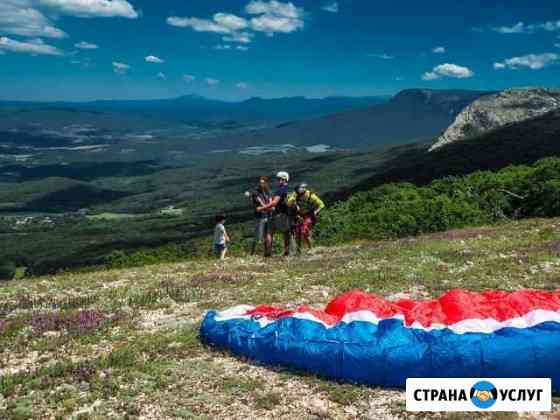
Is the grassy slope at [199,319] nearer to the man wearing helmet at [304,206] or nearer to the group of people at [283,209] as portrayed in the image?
the group of people at [283,209]

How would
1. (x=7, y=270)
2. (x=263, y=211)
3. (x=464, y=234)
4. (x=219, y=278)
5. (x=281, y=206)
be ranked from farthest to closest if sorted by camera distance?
(x=7, y=270), (x=464, y=234), (x=263, y=211), (x=281, y=206), (x=219, y=278)

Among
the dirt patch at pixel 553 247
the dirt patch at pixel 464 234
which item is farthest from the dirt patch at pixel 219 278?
the dirt patch at pixel 553 247

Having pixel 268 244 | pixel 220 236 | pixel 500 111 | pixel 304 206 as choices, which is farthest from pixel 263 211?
pixel 500 111

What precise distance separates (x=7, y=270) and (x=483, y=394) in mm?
154260

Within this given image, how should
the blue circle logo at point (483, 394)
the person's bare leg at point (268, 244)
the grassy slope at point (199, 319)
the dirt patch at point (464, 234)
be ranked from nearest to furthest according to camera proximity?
the blue circle logo at point (483, 394)
the grassy slope at point (199, 319)
the person's bare leg at point (268, 244)
the dirt patch at point (464, 234)

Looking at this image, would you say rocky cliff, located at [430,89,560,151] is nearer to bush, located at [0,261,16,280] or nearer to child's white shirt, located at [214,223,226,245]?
bush, located at [0,261,16,280]

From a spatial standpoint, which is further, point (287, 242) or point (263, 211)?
point (287, 242)

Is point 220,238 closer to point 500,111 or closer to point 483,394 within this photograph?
point 483,394

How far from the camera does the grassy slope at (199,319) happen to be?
10000 millimetres

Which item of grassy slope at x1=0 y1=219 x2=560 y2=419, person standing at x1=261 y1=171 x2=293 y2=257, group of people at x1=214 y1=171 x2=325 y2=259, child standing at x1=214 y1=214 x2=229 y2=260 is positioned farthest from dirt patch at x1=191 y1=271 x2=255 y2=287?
child standing at x1=214 y1=214 x2=229 y2=260

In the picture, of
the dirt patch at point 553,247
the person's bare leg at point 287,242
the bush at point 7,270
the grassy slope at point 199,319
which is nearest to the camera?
the grassy slope at point 199,319

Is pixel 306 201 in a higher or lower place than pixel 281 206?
higher

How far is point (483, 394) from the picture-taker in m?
9.52

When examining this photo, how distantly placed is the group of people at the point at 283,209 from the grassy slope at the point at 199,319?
4.18 ft
